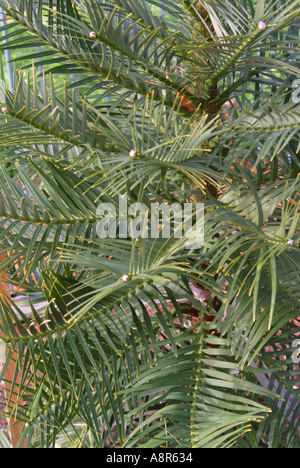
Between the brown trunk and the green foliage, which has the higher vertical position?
the green foliage

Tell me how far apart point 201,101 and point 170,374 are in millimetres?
388

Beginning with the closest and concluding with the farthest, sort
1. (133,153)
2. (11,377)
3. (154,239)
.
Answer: (133,153), (154,239), (11,377)

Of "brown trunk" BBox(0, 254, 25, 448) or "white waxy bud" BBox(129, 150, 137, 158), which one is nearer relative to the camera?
"white waxy bud" BBox(129, 150, 137, 158)

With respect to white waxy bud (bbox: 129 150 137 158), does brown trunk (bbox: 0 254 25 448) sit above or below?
below

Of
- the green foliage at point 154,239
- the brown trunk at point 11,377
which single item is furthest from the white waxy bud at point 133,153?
the brown trunk at point 11,377

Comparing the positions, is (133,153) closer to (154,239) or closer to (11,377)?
(154,239)

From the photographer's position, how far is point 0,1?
60 cm

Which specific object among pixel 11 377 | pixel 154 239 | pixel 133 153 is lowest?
pixel 11 377

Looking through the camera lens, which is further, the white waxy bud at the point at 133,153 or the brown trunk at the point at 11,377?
the brown trunk at the point at 11,377

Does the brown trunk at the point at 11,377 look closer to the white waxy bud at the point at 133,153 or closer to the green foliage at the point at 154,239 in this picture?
the green foliage at the point at 154,239

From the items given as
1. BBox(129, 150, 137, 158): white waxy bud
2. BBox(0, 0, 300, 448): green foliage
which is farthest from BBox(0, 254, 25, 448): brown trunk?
BBox(129, 150, 137, 158): white waxy bud

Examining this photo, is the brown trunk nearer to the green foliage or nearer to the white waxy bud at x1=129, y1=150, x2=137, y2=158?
the green foliage

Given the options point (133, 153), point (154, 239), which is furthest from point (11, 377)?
point (133, 153)
